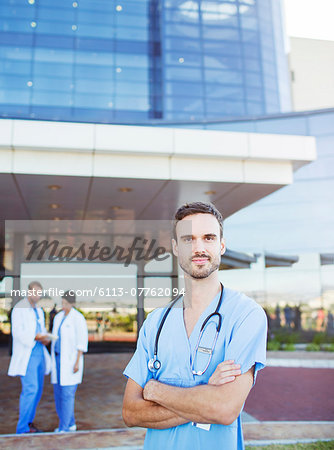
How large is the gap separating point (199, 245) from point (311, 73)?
43.7m

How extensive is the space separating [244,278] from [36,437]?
15917 millimetres

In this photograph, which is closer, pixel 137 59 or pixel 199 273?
pixel 199 273

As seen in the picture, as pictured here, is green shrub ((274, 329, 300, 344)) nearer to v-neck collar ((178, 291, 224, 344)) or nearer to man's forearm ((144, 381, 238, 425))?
v-neck collar ((178, 291, 224, 344))

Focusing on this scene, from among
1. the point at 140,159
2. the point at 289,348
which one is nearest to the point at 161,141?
the point at 140,159

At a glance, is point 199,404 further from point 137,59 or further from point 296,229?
point 137,59

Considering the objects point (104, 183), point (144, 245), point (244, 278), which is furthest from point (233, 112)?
point (104, 183)

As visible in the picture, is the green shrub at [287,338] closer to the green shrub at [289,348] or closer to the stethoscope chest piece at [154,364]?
the green shrub at [289,348]

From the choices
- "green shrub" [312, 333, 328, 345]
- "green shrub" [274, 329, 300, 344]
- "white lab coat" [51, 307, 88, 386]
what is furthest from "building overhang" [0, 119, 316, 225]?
"green shrub" [312, 333, 328, 345]

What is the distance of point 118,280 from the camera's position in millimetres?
13383

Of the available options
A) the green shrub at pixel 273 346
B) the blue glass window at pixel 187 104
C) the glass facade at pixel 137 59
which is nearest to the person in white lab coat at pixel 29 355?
the green shrub at pixel 273 346

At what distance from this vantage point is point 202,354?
197 centimetres

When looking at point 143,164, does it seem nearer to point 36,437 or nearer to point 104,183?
point 104,183

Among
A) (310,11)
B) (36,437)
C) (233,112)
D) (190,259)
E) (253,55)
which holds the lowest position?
(36,437)

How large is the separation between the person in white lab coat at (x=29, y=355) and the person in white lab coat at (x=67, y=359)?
0.66 feet
